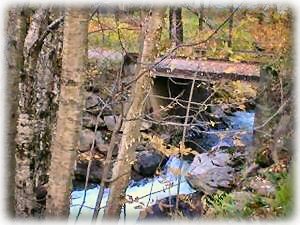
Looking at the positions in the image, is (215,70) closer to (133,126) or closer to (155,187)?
(155,187)

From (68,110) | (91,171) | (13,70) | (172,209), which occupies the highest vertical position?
(13,70)

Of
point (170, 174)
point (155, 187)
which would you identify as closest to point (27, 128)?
point (170, 174)

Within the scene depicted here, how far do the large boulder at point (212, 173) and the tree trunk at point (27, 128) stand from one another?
3730 millimetres

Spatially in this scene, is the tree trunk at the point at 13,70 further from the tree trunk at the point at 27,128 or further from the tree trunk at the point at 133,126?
the tree trunk at the point at 133,126

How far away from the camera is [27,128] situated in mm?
4645

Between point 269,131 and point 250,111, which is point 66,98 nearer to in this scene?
point 269,131

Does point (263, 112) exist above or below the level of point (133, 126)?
below

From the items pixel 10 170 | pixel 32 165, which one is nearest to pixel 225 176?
pixel 32 165

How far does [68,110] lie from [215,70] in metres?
7.87

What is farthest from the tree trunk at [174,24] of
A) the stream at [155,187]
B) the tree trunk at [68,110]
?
the tree trunk at [68,110]

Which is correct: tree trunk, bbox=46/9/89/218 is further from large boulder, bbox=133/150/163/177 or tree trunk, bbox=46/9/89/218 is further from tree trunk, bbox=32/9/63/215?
large boulder, bbox=133/150/163/177

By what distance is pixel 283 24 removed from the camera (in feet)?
24.8

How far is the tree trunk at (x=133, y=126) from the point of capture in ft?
16.9

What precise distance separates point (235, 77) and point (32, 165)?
701 cm
